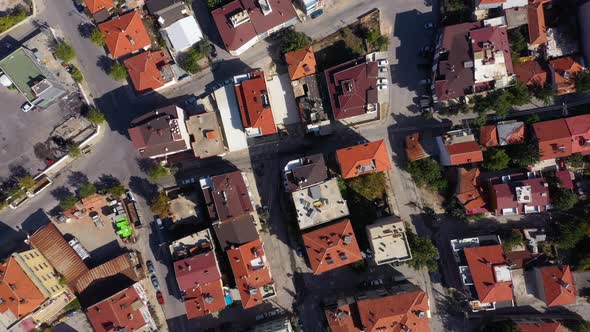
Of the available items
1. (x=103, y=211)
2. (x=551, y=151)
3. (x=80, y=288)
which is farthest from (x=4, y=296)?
(x=551, y=151)

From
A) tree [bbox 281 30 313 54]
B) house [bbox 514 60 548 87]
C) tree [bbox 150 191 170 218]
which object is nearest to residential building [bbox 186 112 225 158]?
tree [bbox 150 191 170 218]

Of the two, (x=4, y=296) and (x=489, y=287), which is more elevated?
(x=4, y=296)

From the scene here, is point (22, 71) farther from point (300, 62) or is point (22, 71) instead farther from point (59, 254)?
point (300, 62)

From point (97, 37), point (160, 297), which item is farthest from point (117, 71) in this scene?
point (160, 297)

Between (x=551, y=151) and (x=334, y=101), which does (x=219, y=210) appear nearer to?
(x=334, y=101)

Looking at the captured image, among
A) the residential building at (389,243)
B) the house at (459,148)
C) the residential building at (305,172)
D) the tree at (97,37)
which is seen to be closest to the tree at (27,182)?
the tree at (97,37)
